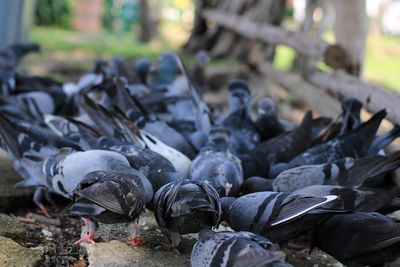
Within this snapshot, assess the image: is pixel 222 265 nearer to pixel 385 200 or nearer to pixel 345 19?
pixel 385 200

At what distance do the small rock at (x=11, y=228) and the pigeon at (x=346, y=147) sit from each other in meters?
1.55

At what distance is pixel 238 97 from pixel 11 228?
2179 millimetres

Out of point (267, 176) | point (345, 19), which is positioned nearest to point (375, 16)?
point (345, 19)

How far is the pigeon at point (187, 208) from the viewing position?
2.32 meters

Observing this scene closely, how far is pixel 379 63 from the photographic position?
53.8 ft

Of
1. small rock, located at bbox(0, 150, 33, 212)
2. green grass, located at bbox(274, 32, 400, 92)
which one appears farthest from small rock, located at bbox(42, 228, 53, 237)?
green grass, located at bbox(274, 32, 400, 92)

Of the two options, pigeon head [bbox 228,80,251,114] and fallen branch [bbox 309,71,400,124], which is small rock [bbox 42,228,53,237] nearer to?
pigeon head [bbox 228,80,251,114]

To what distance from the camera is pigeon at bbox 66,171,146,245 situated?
2.32m

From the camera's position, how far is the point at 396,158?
9.25 ft

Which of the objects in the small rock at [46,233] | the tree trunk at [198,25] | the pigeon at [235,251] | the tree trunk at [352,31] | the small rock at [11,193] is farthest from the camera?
the tree trunk at [198,25]

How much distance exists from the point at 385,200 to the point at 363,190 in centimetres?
11

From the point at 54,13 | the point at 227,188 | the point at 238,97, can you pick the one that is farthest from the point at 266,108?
the point at 54,13

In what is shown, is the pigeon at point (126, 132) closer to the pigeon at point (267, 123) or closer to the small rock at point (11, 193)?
the small rock at point (11, 193)

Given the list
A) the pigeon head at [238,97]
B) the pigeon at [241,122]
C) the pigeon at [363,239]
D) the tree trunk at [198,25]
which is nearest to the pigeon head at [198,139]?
the pigeon at [241,122]
